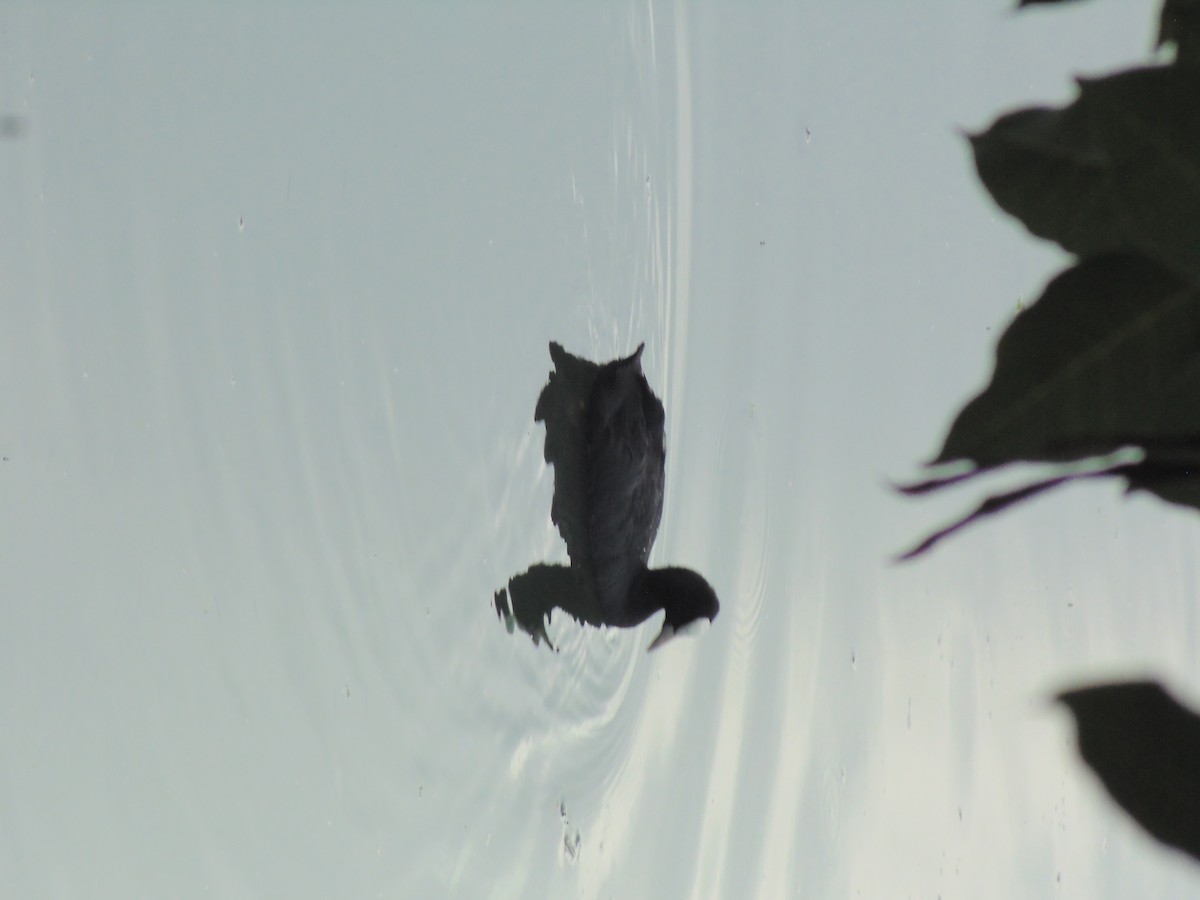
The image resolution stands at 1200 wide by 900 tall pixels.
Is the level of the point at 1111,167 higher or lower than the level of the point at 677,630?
higher

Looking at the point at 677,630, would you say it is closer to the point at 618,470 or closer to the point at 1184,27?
the point at 618,470

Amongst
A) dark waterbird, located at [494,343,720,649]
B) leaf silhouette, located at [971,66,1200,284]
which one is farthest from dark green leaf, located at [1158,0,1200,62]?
dark waterbird, located at [494,343,720,649]

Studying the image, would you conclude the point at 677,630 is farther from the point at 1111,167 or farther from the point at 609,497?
the point at 1111,167

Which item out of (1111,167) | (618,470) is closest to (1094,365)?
(1111,167)

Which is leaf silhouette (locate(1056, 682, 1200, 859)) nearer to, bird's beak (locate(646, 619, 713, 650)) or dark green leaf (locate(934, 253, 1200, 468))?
dark green leaf (locate(934, 253, 1200, 468))

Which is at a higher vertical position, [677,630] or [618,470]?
[618,470]

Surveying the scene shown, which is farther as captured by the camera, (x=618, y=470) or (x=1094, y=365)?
(x=618, y=470)
